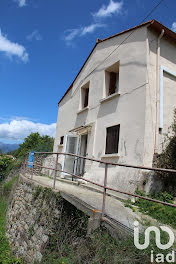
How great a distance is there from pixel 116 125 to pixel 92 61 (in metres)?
4.19

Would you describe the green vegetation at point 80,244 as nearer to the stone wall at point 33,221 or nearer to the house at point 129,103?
the stone wall at point 33,221

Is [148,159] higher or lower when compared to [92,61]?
lower

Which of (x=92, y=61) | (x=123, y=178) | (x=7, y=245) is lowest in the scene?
(x=7, y=245)

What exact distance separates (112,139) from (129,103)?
149 centimetres

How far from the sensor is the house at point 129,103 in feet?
20.3

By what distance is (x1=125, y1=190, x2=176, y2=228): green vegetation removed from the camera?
13.2 feet

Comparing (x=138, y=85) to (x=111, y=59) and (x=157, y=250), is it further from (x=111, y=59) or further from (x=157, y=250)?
(x=157, y=250)

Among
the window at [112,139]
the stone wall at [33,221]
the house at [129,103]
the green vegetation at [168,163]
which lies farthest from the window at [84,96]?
the green vegetation at [168,163]

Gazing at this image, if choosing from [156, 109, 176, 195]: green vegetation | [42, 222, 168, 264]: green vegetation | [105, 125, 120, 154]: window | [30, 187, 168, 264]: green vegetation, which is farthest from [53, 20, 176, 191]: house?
[42, 222, 168, 264]: green vegetation

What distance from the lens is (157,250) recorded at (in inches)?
94.9

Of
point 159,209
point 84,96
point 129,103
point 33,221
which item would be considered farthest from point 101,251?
point 84,96

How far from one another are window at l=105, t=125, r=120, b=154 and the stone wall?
2.88 meters

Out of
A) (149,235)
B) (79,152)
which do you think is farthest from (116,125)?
(149,235)

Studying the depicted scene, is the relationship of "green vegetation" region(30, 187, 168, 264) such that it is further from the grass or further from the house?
the house
